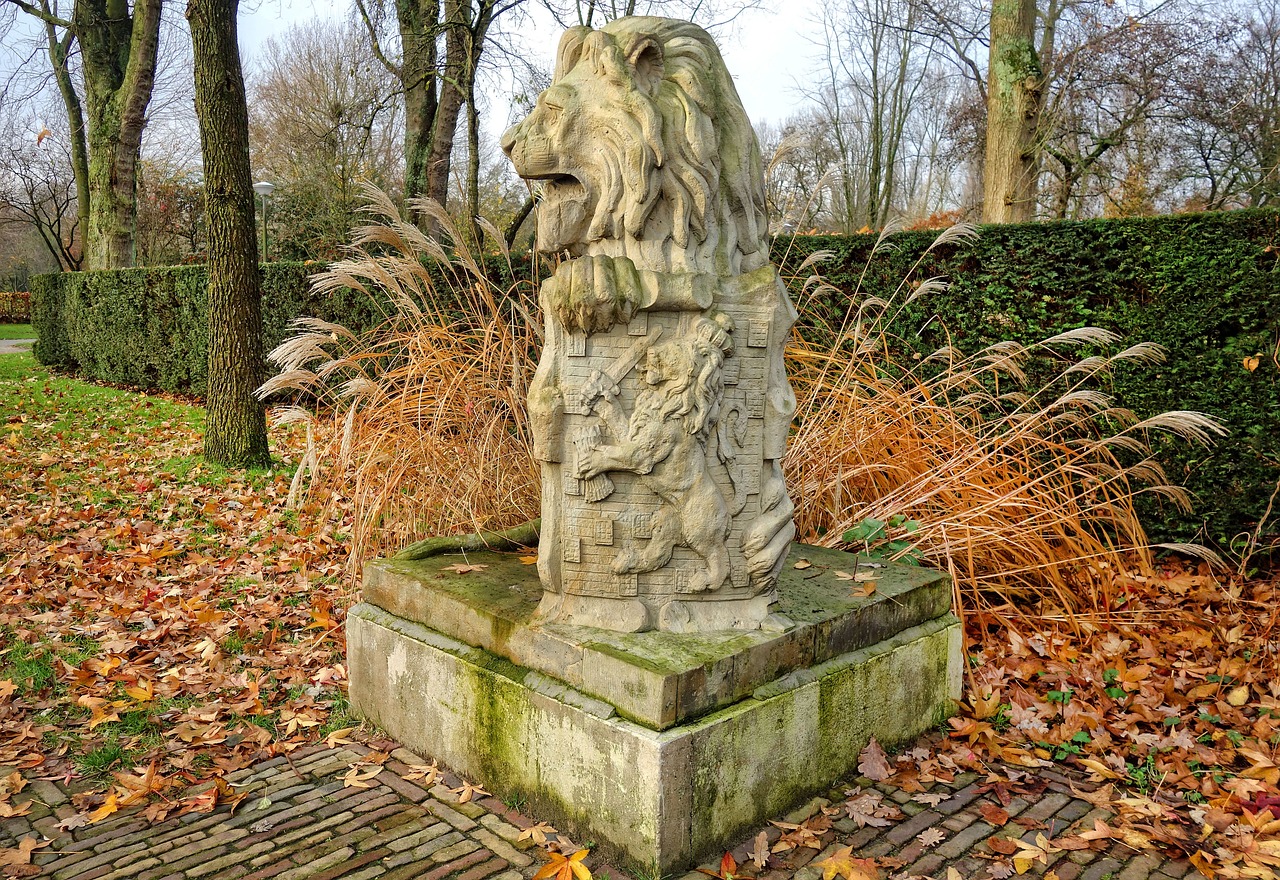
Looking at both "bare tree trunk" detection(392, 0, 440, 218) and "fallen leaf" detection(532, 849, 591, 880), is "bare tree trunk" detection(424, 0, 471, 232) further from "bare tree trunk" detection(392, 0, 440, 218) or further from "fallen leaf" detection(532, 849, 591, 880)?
"fallen leaf" detection(532, 849, 591, 880)

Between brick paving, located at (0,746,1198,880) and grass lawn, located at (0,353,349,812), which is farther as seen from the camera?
grass lawn, located at (0,353,349,812)

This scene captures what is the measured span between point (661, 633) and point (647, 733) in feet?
1.29

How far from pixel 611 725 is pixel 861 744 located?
1101mm

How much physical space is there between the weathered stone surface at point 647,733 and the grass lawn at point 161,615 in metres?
0.55

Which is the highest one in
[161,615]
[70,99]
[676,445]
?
[70,99]

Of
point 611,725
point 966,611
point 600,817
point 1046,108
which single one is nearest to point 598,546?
point 611,725

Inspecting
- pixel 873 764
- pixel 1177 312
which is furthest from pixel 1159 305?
pixel 873 764

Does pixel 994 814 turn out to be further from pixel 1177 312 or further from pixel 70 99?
pixel 70 99

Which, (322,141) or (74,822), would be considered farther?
(322,141)

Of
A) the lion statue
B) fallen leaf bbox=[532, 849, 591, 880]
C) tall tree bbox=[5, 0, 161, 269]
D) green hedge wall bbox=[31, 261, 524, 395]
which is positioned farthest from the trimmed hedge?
tall tree bbox=[5, 0, 161, 269]

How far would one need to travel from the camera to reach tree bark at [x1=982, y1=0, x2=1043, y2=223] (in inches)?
352

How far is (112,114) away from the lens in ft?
46.9

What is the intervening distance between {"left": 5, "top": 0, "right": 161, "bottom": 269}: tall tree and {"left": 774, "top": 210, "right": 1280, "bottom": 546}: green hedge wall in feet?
43.5

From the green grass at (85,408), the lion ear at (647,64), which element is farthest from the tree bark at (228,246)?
the lion ear at (647,64)
